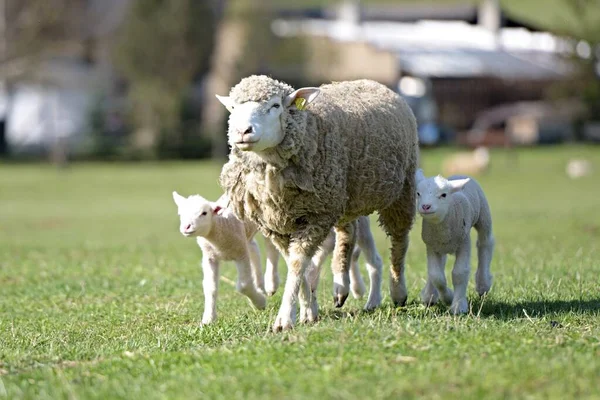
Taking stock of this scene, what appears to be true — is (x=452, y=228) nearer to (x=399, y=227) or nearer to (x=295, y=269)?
(x=399, y=227)

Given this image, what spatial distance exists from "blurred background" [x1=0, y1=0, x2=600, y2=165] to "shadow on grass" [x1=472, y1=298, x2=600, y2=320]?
40176 millimetres

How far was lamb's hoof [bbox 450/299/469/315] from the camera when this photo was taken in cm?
848

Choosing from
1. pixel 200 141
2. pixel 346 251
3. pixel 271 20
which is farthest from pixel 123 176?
pixel 346 251

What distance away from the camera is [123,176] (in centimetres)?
4203

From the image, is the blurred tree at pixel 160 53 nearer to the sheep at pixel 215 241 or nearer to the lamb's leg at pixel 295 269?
the sheep at pixel 215 241

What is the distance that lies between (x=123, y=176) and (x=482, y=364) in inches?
1459

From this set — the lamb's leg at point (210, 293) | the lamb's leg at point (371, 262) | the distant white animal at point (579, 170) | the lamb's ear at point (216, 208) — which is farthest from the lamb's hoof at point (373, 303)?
the distant white animal at point (579, 170)

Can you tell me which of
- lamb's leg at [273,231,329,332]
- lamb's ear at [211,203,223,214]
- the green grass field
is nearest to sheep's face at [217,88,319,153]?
lamb's leg at [273,231,329,332]

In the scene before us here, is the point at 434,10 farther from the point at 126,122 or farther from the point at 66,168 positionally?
the point at 66,168

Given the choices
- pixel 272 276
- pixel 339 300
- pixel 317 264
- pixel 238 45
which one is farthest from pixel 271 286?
pixel 238 45

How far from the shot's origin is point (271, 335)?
7195 mm

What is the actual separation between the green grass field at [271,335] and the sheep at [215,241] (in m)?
0.20

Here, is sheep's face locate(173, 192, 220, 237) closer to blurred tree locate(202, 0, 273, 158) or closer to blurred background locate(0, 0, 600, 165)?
blurred background locate(0, 0, 600, 165)

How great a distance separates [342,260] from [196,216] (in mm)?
1344
